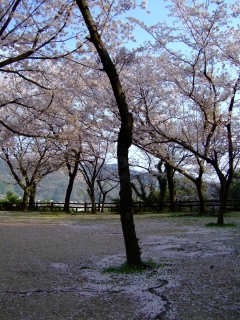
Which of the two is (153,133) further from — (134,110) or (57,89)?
Result: (57,89)

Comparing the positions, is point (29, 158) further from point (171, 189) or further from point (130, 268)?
point (130, 268)

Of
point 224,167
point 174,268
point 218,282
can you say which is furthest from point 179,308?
point 224,167

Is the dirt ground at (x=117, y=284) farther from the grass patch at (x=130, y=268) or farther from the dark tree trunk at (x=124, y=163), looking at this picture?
the dark tree trunk at (x=124, y=163)

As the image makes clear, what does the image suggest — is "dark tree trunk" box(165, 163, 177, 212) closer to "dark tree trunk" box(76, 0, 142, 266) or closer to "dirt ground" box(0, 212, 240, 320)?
"dirt ground" box(0, 212, 240, 320)

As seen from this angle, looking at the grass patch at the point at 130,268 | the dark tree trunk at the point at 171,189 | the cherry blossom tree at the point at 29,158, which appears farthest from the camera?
the cherry blossom tree at the point at 29,158

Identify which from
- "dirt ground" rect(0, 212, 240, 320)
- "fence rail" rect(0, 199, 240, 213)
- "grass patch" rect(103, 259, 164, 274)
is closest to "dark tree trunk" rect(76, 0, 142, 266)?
"grass patch" rect(103, 259, 164, 274)

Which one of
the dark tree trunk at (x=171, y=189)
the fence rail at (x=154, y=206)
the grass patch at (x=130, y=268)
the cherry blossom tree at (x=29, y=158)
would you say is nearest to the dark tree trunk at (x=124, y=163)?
the grass patch at (x=130, y=268)

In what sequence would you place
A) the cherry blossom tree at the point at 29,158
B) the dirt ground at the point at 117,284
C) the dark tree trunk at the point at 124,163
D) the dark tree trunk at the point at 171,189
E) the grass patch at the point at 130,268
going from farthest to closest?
the cherry blossom tree at the point at 29,158, the dark tree trunk at the point at 171,189, the dark tree trunk at the point at 124,163, the grass patch at the point at 130,268, the dirt ground at the point at 117,284

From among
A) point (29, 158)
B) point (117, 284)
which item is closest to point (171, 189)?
point (29, 158)

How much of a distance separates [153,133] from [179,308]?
9.40 meters

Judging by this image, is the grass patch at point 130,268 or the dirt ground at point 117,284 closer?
the dirt ground at point 117,284

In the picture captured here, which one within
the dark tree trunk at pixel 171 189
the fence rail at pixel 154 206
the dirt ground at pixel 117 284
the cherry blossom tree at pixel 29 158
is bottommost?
the dirt ground at pixel 117 284

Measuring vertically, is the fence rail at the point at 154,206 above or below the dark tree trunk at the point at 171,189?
below

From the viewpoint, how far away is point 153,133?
1209 centimetres
